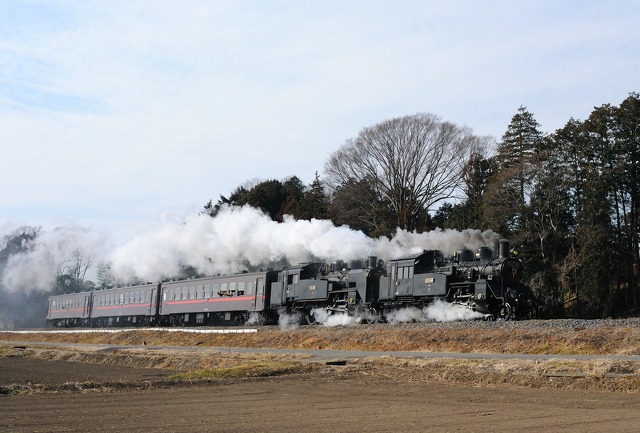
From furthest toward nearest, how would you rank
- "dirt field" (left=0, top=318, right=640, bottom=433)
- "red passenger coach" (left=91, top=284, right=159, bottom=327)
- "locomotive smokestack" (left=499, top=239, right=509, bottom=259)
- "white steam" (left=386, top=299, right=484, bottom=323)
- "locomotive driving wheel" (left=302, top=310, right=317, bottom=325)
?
"red passenger coach" (left=91, top=284, right=159, bottom=327) → "locomotive driving wheel" (left=302, top=310, right=317, bottom=325) → "locomotive smokestack" (left=499, top=239, right=509, bottom=259) → "white steam" (left=386, top=299, right=484, bottom=323) → "dirt field" (left=0, top=318, right=640, bottom=433)

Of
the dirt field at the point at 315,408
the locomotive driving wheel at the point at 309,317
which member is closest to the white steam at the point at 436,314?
the locomotive driving wheel at the point at 309,317

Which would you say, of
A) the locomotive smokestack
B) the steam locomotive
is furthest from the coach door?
the locomotive smokestack

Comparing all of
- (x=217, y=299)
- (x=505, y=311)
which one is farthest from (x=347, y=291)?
(x=217, y=299)

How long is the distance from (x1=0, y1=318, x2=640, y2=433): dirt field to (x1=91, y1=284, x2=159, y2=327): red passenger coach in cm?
2956

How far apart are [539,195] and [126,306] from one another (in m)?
34.0

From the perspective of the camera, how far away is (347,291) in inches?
1628

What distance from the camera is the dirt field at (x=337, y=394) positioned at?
536 inches

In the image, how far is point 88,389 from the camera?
64.8ft

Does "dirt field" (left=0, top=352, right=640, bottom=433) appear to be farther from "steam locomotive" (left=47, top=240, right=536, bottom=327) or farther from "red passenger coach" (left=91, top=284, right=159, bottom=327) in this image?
"red passenger coach" (left=91, top=284, right=159, bottom=327)

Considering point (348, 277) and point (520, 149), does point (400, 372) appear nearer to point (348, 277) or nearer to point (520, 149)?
point (348, 277)

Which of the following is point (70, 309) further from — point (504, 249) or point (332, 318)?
point (504, 249)

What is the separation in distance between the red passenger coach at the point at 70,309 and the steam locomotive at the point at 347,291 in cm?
1043

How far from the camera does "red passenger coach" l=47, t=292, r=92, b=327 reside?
69750 millimetres

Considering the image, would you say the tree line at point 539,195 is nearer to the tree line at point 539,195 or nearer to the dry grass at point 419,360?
the tree line at point 539,195
